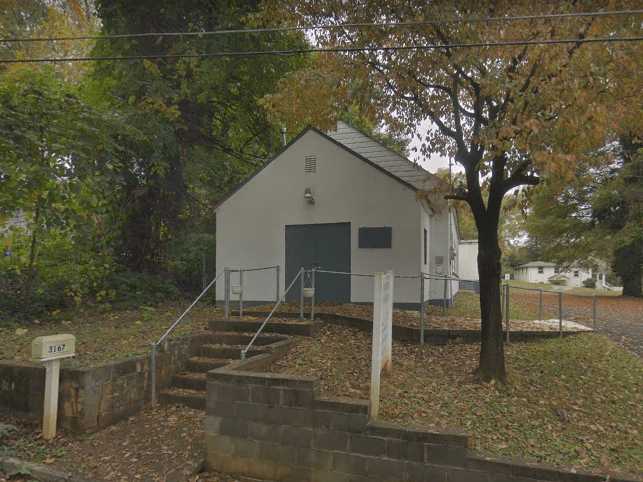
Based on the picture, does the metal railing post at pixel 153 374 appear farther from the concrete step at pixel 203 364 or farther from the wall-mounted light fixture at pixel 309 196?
the wall-mounted light fixture at pixel 309 196

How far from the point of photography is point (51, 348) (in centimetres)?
557

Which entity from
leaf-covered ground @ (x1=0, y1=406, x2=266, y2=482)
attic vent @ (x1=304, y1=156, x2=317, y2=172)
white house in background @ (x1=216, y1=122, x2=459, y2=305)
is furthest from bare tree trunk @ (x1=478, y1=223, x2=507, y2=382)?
attic vent @ (x1=304, y1=156, x2=317, y2=172)

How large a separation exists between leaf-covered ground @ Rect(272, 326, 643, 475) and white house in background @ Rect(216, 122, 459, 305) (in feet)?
9.06

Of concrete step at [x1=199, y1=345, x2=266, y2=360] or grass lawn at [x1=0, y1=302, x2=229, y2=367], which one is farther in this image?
concrete step at [x1=199, y1=345, x2=266, y2=360]

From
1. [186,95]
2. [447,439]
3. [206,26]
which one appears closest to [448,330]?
[447,439]

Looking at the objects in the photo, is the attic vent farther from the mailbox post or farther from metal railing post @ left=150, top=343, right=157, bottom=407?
A: the mailbox post

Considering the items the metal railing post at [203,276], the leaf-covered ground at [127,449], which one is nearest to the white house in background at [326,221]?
the metal railing post at [203,276]

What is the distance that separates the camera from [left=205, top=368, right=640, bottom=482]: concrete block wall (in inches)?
170

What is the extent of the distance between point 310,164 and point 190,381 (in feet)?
19.7

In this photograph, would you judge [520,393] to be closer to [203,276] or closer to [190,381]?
[190,381]

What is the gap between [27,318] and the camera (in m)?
9.52

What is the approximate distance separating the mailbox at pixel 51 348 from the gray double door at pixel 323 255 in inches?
231

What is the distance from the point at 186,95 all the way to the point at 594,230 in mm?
18508

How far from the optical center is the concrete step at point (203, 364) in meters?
7.18
